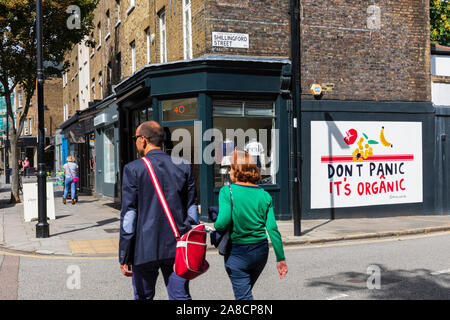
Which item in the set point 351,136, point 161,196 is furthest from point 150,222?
point 351,136

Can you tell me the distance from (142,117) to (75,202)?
5.26 meters

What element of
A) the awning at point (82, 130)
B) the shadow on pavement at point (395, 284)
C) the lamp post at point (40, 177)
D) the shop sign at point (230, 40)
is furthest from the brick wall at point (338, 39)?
the awning at point (82, 130)

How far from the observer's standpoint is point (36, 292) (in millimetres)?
6027

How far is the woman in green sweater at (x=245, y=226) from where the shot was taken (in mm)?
3881

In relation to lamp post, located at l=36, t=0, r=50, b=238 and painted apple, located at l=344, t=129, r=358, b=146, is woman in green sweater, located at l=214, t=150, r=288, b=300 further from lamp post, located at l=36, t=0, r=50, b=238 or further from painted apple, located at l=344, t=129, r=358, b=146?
painted apple, located at l=344, t=129, r=358, b=146

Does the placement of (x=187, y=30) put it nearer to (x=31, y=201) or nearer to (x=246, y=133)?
(x=246, y=133)

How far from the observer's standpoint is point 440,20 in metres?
27.4

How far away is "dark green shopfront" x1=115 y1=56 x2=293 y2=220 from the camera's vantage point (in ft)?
41.8

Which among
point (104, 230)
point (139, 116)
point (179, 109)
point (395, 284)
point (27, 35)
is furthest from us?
point (27, 35)

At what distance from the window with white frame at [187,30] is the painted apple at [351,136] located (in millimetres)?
4938

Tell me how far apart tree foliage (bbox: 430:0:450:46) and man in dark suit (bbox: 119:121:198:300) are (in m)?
26.7

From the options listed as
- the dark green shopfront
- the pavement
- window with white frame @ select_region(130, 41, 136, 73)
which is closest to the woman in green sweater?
the pavement

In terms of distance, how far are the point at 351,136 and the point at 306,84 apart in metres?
1.94
